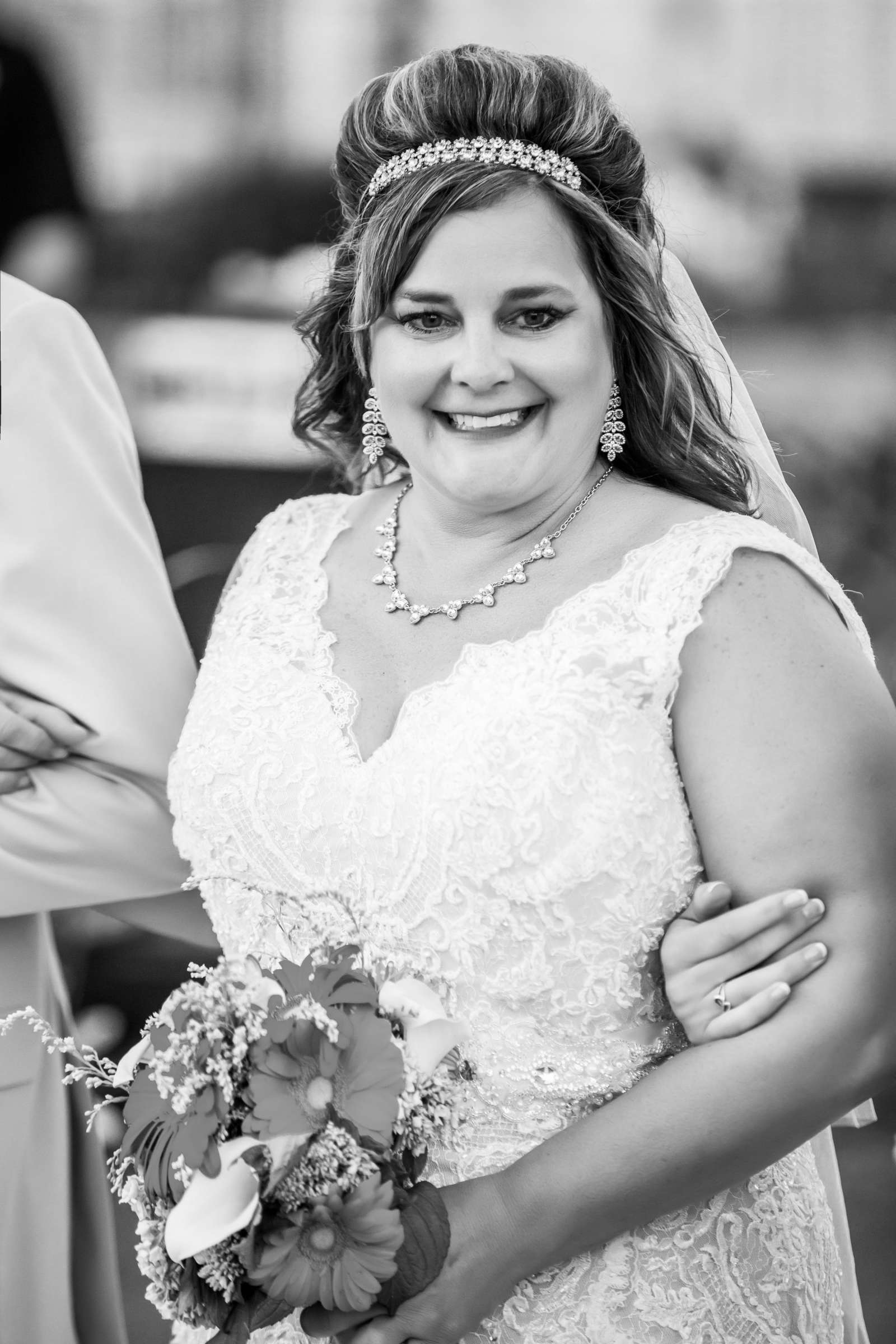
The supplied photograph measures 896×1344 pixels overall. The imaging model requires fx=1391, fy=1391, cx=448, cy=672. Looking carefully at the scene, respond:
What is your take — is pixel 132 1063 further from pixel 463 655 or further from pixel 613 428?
pixel 613 428

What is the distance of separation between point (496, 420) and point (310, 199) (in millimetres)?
2743

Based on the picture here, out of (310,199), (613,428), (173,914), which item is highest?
(310,199)

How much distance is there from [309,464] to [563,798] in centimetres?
302

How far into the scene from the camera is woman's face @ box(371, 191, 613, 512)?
207 cm

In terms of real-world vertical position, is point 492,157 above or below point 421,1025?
above

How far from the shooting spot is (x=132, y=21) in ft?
14.7

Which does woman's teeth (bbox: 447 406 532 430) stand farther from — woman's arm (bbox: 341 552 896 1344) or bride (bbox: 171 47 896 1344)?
woman's arm (bbox: 341 552 896 1344)

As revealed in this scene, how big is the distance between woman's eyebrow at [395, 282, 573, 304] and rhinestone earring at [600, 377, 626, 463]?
23cm

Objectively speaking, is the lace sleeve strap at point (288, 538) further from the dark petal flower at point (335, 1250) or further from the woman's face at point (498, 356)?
the dark petal flower at point (335, 1250)

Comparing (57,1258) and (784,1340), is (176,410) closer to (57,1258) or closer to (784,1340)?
(57,1258)

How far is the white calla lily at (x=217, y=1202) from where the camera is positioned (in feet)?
5.16

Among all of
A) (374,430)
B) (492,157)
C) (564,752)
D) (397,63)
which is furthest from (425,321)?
(397,63)

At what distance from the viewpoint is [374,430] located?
8.18 feet

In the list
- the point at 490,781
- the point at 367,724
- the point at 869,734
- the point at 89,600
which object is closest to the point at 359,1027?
the point at 490,781
